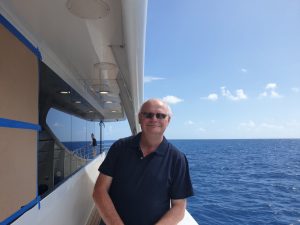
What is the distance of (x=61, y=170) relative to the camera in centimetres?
413

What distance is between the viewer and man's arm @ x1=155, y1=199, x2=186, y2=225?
2.23 m

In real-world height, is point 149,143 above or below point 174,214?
above

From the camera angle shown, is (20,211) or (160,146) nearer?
(20,211)

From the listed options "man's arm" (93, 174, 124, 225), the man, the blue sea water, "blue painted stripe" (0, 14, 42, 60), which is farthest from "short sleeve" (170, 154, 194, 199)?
the blue sea water

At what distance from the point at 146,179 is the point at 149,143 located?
0.90 feet

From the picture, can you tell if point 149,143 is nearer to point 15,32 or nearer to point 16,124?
point 16,124

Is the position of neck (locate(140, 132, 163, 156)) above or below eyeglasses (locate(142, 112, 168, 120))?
below

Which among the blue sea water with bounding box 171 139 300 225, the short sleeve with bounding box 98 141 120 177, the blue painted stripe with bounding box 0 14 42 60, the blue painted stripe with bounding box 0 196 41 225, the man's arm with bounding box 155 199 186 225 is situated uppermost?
the blue painted stripe with bounding box 0 14 42 60

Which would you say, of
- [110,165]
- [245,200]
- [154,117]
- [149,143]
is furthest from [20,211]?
[245,200]

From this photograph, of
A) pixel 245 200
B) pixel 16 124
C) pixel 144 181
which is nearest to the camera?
pixel 16 124

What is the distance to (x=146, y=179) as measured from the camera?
2232 millimetres

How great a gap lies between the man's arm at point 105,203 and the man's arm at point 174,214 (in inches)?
12.6

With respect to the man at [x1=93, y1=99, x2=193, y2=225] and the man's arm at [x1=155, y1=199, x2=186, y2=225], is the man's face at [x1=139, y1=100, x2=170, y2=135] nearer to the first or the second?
the man at [x1=93, y1=99, x2=193, y2=225]

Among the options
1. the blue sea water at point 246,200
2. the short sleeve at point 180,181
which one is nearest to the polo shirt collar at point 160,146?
the short sleeve at point 180,181
